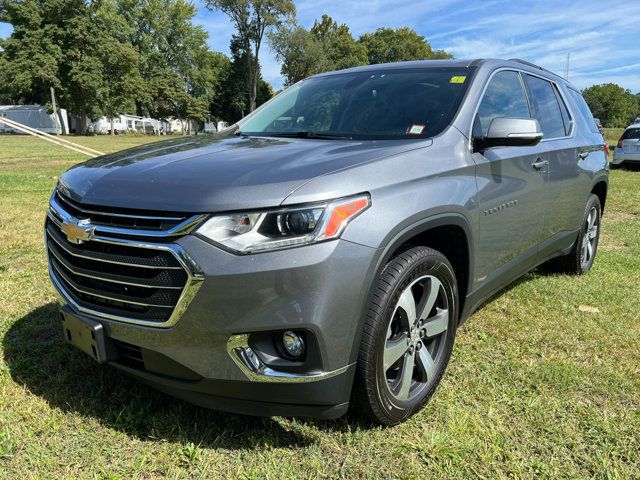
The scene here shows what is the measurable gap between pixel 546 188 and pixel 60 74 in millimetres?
50554

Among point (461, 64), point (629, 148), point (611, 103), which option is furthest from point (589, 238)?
point (611, 103)

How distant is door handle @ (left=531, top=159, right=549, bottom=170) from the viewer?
3.30 m

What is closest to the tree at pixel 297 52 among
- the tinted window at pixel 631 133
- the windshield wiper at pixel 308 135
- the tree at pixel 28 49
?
the tree at pixel 28 49

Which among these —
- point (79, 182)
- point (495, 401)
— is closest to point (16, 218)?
point (79, 182)

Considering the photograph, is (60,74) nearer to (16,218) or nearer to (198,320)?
(16,218)

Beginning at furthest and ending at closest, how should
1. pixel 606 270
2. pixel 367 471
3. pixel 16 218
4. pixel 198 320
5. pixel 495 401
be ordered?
pixel 16 218
pixel 606 270
pixel 495 401
pixel 367 471
pixel 198 320

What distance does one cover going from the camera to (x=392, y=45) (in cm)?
7425

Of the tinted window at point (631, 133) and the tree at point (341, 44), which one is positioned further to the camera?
the tree at point (341, 44)

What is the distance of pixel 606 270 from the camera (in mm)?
5000

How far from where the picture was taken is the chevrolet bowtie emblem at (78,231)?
6.75 feet

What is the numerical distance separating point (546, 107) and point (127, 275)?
11.0ft

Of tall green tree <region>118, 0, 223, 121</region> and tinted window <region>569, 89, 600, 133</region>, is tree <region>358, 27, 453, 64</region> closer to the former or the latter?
tall green tree <region>118, 0, 223, 121</region>

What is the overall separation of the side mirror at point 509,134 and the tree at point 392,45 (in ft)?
244

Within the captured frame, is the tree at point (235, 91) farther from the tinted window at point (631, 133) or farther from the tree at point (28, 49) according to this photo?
the tinted window at point (631, 133)
